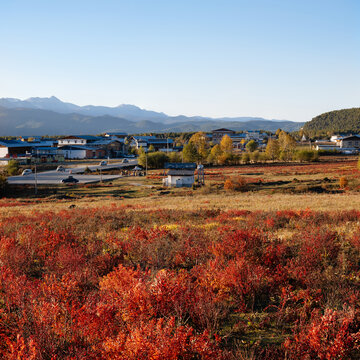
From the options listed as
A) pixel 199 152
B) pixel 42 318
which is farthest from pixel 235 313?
pixel 199 152

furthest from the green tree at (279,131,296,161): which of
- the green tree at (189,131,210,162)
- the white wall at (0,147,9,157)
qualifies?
the white wall at (0,147,9,157)

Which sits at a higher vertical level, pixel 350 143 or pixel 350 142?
pixel 350 142

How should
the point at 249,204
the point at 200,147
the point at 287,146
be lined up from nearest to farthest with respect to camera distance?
the point at 249,204 → the point at 200,147 → the point at 287,146

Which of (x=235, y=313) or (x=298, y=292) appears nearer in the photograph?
(x=235, y=313)

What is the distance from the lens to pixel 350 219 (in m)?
15.1

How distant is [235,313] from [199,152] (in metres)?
83.5

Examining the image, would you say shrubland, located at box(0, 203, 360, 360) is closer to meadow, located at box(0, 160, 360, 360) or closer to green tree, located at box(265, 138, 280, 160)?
meadow, located at box(0, 160, 360, 360)

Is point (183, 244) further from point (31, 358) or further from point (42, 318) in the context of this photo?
point (31, 358)

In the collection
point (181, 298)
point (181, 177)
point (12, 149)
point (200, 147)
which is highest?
point (200, 147)

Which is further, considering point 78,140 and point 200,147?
point 78,140

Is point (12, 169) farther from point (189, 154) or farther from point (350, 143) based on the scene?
point (350, 143)

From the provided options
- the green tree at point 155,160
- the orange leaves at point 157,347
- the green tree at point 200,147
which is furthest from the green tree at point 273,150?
the orange leaves at point 157,347

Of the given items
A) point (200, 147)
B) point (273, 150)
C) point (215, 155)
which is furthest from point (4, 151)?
point (273, 150)

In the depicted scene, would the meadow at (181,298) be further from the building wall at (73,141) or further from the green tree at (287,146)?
the building wall at (73,141)
